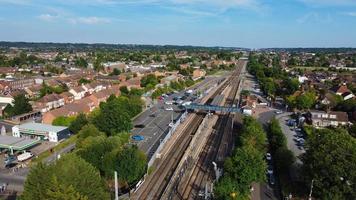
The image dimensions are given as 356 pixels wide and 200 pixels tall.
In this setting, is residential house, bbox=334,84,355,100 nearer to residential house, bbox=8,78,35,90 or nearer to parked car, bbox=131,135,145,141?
parked car, bbox=131,135,145,141

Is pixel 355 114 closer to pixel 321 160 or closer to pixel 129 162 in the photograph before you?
pixel 321 160

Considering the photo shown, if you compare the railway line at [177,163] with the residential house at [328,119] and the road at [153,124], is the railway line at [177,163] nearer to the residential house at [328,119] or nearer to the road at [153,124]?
the road at [153,124]

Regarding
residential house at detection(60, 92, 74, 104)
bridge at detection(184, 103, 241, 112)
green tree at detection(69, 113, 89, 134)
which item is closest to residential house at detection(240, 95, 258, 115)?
bridge at detection(184, 103, 241, 112)

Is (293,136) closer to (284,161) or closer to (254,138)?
(254,138)

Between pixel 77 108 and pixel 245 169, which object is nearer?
pixel 245 169

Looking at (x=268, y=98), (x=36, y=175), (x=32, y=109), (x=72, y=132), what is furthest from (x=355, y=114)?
(x=32, y=109)

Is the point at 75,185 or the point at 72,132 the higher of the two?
the point at 75,185

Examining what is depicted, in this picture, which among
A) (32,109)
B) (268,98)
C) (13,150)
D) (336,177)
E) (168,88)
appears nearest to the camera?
(336,177)

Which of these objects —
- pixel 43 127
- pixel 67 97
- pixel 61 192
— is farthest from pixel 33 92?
pixel 61 192
